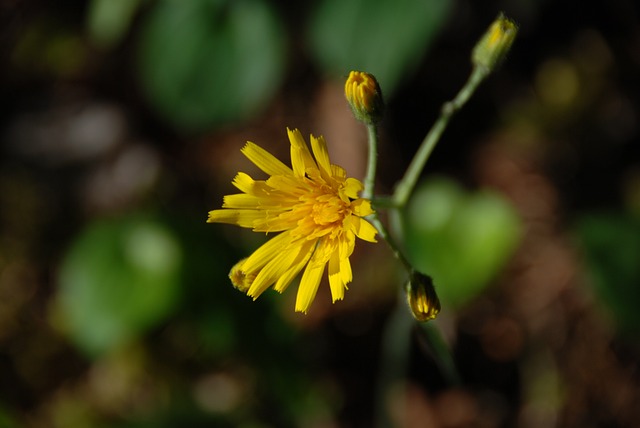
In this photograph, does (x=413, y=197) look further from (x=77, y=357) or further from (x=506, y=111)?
(x=77, y=357)

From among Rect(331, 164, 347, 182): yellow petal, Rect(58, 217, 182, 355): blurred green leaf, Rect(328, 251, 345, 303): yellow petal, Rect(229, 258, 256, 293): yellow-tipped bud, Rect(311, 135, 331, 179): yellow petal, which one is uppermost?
Rect(311, 135, 331, 179): yellow petal

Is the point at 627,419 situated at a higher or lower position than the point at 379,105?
lower

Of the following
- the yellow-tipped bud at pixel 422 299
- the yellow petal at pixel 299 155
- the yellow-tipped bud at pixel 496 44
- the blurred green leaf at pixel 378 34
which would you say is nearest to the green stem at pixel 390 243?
→ the yellow-tipped bud at pixel 422 299

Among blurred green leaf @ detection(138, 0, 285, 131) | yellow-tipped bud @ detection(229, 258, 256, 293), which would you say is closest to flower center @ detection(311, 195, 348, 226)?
yellow-tipped bud @ detection(229, 258, 256, 293)

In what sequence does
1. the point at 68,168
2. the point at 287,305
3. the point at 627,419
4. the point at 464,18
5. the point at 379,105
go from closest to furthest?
the point at 379,105 < the point at 627,419 < the point at 287,305 < the point at 464,18 < the point at 68,168

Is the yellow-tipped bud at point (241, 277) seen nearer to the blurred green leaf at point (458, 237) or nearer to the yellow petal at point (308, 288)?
the yellow petal at point (308, 288)

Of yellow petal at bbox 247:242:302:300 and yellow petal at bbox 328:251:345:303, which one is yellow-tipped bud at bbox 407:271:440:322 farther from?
yellow petal at bbox 247:242:302:300

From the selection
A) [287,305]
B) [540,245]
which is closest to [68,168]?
[287,305]
